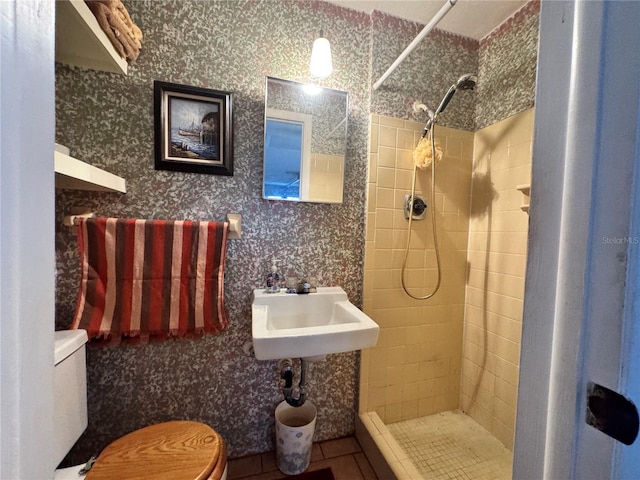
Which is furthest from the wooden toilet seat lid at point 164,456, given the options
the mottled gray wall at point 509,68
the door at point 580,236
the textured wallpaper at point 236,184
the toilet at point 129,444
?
the mottled gray wall at point 509,68

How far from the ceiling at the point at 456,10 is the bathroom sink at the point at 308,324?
1488 millimetres

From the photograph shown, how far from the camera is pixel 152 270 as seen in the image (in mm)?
1118

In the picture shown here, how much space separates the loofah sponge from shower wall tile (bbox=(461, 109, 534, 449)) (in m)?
0.36

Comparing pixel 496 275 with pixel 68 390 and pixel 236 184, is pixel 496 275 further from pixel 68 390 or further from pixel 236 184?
pixel 68 390

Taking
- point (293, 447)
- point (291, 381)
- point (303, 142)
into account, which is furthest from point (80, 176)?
point (293, 447)

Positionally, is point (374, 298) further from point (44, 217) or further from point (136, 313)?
point (44, 217)

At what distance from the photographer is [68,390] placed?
2.99 feet

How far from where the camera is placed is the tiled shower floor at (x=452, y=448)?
121cm

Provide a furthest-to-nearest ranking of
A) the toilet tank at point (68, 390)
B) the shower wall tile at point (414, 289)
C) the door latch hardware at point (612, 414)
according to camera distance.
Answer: the shower wall tile at point (414, 289) → the toilet tank at point (68, 390) → the door latch hardware at point (612, 414)

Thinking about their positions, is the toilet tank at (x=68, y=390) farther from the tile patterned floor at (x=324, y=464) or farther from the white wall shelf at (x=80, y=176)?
the tile patterned floor at (x=324, y=464)

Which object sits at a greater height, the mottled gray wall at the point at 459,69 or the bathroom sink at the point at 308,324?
the mottled gray wall at the point at 459,69

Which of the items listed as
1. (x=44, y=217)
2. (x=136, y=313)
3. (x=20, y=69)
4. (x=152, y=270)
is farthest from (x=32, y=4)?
Answer: (x=136, y=313)

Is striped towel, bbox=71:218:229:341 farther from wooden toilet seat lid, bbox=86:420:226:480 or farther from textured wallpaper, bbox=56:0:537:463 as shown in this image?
wooden toilet seat lid, bbox=86:420:226:480

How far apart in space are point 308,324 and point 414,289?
0.65 m
